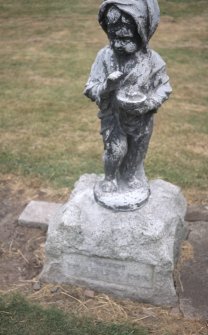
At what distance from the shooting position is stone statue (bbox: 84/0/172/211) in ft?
11.9

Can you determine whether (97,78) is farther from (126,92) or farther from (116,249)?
(116,249)

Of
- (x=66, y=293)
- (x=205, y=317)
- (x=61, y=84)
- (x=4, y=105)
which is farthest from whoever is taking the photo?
(x=61, y=84)

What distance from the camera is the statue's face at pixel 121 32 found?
3.59 m

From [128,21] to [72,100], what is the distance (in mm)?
4875

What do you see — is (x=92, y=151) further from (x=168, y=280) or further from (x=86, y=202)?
(x=168, y=280)

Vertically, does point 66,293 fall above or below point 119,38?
below

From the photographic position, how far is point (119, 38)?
3684 mm

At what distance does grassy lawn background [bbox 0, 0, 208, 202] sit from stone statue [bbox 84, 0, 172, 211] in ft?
5.47

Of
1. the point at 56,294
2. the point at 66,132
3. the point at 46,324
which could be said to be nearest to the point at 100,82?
the point at 56,294

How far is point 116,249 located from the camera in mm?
4059

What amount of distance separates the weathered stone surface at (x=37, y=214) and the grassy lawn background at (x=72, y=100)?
533 millimetres

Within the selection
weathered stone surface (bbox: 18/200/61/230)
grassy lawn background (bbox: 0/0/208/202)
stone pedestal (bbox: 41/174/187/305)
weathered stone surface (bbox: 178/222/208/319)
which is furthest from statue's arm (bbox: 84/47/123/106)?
grassy lawn background (bbox: 0/0/208/202)

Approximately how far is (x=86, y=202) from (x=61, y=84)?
5.15 metres

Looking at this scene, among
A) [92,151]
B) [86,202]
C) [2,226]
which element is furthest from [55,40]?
[86,202]
